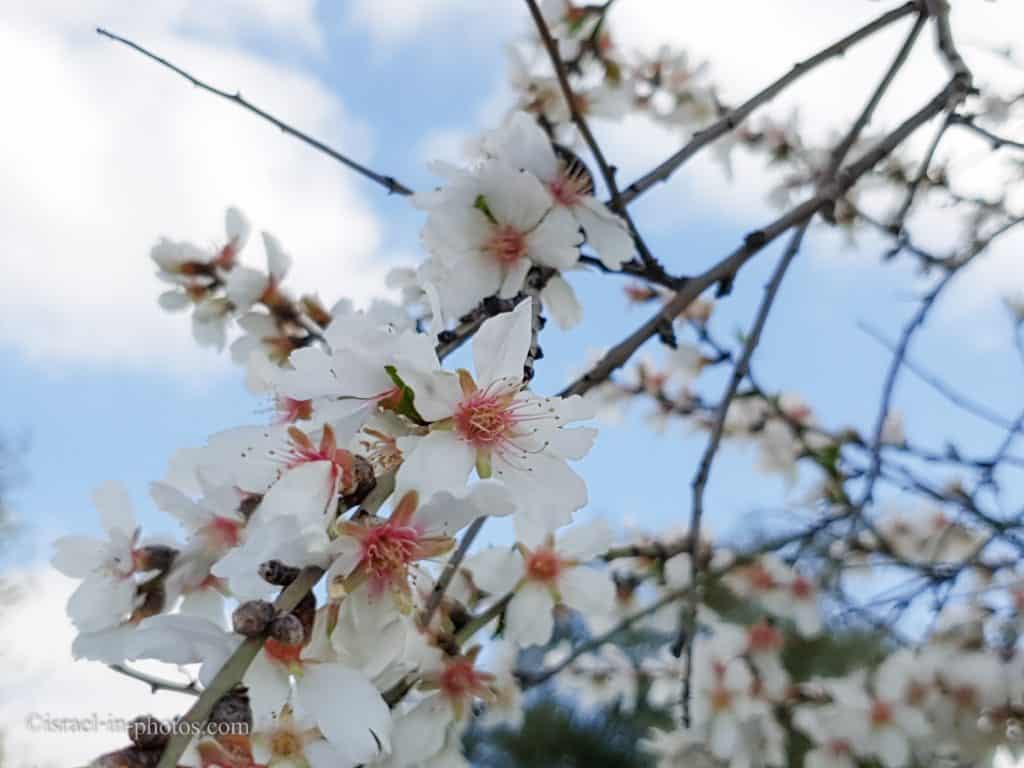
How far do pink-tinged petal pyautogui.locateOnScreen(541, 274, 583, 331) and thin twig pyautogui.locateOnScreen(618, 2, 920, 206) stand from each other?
4.8 inches

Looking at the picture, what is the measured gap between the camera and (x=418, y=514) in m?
0.57

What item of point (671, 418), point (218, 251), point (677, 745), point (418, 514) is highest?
Answer: point (671, 418)

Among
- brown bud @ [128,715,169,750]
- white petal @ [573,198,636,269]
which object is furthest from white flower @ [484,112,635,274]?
brown bud @ [128,715,169,750]

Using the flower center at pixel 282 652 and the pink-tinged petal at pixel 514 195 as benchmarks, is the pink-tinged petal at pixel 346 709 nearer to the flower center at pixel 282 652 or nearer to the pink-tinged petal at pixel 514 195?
the flower center at pixel 282 652

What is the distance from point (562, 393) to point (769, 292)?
0.48m

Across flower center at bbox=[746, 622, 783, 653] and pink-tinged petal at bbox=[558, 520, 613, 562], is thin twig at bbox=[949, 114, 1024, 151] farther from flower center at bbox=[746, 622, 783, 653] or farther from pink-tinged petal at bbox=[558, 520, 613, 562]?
flower center at bbox=[746, 622, 783, 653]

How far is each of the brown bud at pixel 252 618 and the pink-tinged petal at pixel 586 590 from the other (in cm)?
61

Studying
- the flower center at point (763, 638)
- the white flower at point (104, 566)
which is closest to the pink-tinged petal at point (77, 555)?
the white flower at point (104, 566)

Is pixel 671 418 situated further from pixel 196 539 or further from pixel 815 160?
pixel 196 539

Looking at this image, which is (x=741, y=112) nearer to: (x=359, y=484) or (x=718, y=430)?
(x=718, y=430)

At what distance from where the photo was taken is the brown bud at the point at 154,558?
2.78 ft

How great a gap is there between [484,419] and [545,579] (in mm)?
534

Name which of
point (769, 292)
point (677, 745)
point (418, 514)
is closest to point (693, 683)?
point (677, 745)

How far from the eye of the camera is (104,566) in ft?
2.75
